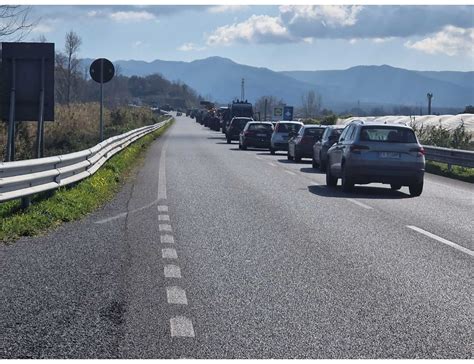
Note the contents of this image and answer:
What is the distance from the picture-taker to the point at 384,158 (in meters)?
18.5

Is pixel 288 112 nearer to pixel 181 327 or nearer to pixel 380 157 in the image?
pixel 380 157

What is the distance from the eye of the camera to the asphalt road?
5879mm

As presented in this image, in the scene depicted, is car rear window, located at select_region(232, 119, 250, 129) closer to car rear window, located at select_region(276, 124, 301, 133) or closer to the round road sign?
car rear window, located at select_region(276, 124, 301, 133)

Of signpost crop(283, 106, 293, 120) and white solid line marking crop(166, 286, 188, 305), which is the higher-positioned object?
signpost crop(283, 106, 293, 120)

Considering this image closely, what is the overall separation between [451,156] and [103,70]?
1082 centimetres

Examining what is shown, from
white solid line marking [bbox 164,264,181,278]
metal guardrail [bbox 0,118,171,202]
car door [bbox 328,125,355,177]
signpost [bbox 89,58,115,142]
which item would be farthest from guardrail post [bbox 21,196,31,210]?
signpost [bbox 89,58,115,142]

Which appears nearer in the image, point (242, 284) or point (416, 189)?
point (242, 284)

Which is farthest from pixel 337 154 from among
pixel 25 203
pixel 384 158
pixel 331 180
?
pixel 25 203

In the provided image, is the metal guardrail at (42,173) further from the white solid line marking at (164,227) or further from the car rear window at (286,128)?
the car rear window at (286,128)

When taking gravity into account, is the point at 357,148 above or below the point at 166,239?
above

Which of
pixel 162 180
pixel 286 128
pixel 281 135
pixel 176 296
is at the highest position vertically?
pixel 286 128

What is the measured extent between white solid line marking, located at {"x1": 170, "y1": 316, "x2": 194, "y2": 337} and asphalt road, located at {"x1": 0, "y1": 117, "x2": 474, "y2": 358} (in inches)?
1.1

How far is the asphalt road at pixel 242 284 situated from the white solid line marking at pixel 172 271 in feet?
0.06

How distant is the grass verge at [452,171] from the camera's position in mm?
24673
